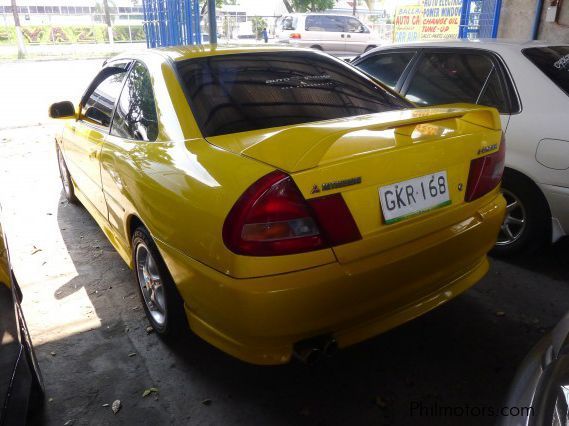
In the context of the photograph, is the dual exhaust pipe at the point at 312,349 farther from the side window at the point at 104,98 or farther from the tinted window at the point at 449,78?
the tinted window at the point at 449,78

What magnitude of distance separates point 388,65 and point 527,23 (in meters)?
4.31

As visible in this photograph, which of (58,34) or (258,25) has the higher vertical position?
(258,25)

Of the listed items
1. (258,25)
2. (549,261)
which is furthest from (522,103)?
(258,25)

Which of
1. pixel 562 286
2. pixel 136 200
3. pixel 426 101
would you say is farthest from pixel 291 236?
pixel 426 101

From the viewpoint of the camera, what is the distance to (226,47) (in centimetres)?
275

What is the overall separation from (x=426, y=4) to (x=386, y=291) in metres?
10.3

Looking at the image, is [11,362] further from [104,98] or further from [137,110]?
[104,98]

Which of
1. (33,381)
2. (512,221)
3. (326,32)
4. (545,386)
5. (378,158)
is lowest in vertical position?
(33,381)

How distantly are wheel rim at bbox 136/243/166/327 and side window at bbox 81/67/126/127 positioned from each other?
0.90 m

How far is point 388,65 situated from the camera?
4.23 metres

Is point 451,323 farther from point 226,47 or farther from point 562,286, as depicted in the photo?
point 226,47

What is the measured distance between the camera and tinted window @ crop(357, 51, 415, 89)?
4.06 m

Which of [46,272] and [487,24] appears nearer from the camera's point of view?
[46,272]

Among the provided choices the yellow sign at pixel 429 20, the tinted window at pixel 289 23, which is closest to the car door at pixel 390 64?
the yellow sign at pixel 429 20
